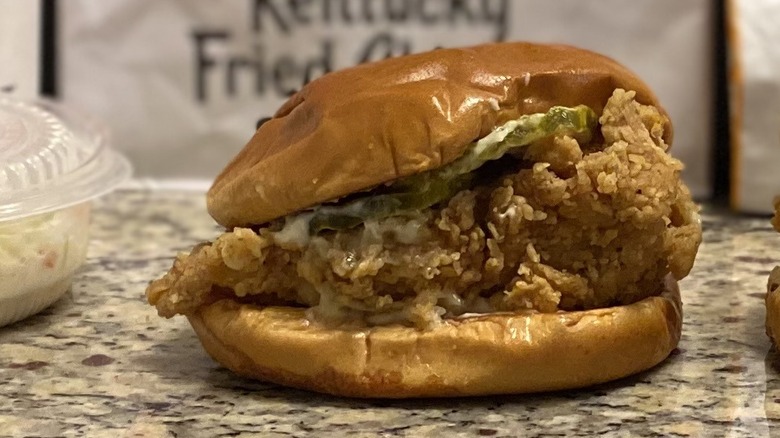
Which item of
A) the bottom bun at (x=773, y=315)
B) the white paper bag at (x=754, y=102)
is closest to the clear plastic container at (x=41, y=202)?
the bottom bun at (x=773, y=315)

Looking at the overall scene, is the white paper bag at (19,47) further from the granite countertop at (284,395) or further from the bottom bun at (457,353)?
the bottom bun at (457,353)

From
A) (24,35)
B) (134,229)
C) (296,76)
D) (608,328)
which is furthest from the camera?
(296,76)

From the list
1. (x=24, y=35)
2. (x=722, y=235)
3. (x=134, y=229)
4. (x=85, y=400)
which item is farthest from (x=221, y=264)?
(x=24, y=35)

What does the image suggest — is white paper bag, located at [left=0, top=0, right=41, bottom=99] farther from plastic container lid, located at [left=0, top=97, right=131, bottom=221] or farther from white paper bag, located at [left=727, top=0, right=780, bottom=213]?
white paper bag, located at [left=727, top=0, right=780, bottom=213]

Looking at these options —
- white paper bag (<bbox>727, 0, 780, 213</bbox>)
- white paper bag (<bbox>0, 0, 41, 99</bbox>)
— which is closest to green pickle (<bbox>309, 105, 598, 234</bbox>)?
white paper bag (<bbox>727, 0, 780, 213</bbox>)

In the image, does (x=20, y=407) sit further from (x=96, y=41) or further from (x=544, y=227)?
(x=96, y=41)
